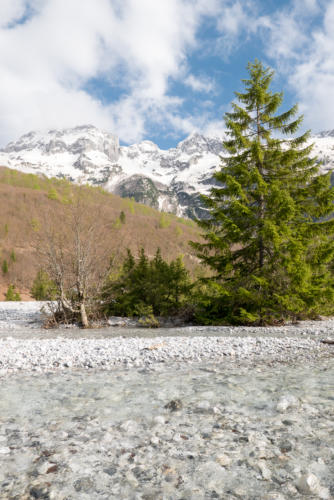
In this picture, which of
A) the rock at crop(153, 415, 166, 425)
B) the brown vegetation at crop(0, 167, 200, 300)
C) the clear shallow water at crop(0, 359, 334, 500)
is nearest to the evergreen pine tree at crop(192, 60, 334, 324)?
the brown vegetation at crop(0, 167, 200, 300)

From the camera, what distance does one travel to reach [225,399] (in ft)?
15.7

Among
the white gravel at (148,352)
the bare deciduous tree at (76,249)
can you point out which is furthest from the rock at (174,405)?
the bare deciduous tree at (76,249)

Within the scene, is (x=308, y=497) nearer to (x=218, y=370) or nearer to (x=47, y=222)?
(x=218, y=370)

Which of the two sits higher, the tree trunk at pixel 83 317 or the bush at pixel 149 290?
the bush at pixel 149 290

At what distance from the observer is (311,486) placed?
2551mm

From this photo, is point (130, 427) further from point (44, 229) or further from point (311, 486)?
point (44, 229)

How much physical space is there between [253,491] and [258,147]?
13.1 metres

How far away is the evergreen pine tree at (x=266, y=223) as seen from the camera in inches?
504

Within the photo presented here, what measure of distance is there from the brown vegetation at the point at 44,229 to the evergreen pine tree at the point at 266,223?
2.21 meters

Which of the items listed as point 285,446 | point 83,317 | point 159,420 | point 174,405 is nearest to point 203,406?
point 174,405

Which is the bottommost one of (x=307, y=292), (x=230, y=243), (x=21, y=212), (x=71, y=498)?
(x=71, y=498)

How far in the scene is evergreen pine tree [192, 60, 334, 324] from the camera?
12812mm

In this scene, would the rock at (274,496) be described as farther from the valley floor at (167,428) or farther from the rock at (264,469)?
the rock at (264,469)

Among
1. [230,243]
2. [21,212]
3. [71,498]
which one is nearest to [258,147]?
[230,243]
